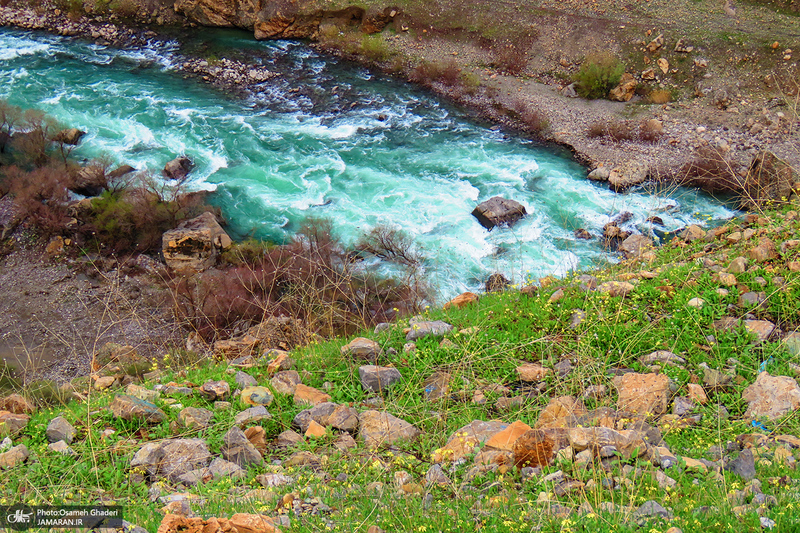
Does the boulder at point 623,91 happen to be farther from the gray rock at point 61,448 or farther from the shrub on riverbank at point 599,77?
the gray rock at point 61,448

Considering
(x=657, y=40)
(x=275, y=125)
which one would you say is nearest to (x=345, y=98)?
(x=275, y=125)

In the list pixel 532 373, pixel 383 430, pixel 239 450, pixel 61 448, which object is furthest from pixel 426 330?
pixel 61 448

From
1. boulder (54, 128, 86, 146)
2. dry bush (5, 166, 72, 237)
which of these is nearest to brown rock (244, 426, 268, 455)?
dry bush (5, 166, 72, 237)

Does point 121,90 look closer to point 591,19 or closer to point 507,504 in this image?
point 591,19

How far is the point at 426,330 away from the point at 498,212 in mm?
8951

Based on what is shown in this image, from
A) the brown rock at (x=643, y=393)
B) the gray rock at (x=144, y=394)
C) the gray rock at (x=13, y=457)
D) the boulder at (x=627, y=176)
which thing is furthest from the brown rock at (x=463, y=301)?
the boulder at (x=627, y=176)

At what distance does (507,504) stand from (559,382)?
61.0 inches

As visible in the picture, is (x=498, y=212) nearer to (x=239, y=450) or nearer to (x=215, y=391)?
(x=215, y=391)

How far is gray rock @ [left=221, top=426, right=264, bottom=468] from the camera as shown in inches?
166

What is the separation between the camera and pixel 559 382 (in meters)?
4.68

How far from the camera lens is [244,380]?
5.31m

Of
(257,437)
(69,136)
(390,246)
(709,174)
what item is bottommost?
(390,246)

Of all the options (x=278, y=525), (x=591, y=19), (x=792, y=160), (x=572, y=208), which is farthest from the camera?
(x=591, y=19)

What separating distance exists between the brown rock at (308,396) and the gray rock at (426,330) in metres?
1.10
